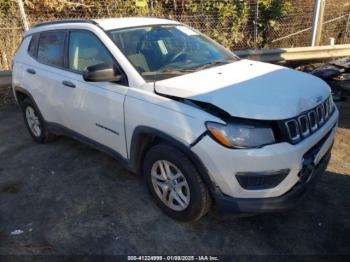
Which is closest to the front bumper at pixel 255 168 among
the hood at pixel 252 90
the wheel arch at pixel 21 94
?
the hood at pixel 252 90

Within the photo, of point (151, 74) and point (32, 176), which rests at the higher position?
point (151, 74)

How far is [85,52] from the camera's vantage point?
376 centimetres

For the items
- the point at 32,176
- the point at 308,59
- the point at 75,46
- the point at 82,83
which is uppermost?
the point at 75,46

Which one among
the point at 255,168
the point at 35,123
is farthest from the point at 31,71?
the point at 255,168

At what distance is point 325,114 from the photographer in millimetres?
3096

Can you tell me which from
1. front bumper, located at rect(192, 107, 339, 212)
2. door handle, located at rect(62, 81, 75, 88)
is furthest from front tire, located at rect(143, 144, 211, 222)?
door handle, located at rect(62, 81, 75, 88)

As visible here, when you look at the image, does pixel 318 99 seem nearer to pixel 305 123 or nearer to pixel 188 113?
pixel 305 123

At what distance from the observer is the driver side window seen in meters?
3.49

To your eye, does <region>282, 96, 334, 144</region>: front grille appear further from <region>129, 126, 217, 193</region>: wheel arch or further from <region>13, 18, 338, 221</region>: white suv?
<region>129, 126, 217, 193</region>: wheel arch

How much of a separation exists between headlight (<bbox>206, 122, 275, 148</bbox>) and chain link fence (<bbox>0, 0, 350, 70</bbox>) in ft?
22.4

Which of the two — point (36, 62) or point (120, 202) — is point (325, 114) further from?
point (36, 62)

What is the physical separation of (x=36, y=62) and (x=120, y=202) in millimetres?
2364

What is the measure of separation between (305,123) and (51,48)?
3.27 metres

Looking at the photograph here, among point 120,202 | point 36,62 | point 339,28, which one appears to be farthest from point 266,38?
point 120,202
